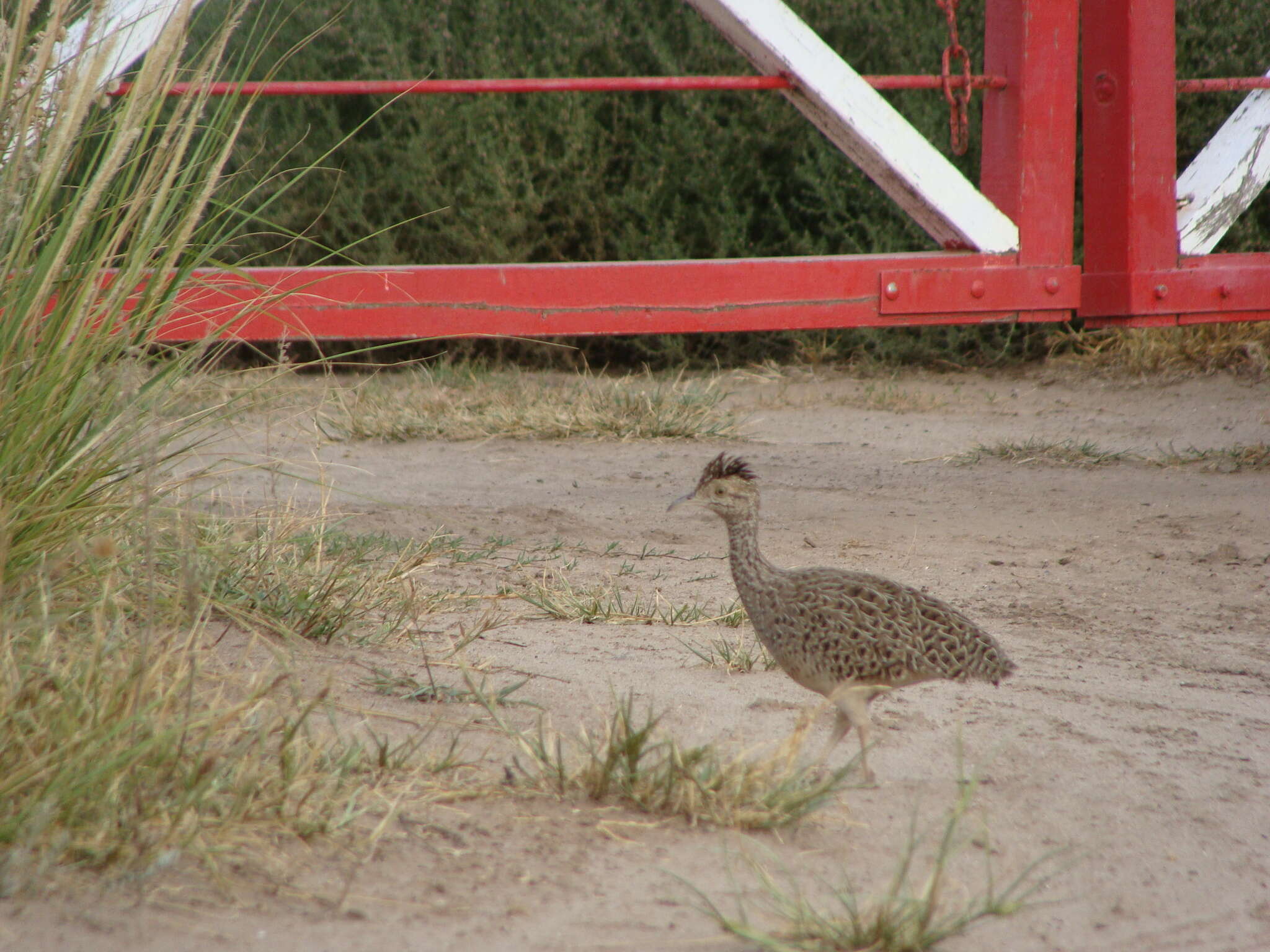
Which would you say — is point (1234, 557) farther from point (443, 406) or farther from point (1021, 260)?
point (443, 406)

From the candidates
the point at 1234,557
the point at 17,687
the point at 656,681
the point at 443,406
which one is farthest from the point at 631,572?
the point at 443,406

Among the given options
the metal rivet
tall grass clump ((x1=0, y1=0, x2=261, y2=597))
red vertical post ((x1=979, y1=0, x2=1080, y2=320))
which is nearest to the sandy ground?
tall grass clump ((x1=0, y1=0, x2=261, y2=597))

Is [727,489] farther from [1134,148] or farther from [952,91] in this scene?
[1134,148]

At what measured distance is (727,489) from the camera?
3826 millimetres

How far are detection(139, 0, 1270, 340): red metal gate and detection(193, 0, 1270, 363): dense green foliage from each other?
4.72 m

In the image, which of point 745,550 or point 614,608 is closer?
point 745,550

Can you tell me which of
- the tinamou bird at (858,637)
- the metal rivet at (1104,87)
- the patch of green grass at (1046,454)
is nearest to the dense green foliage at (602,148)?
the patch of green grass at (1046,454)

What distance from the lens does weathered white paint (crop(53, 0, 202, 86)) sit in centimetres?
341

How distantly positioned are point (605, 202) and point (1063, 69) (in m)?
5.90

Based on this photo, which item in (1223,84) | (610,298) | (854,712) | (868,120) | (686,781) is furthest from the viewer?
(1223,84)

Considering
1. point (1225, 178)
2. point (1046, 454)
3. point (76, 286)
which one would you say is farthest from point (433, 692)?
point (1046, 454)

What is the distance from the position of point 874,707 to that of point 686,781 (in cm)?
131

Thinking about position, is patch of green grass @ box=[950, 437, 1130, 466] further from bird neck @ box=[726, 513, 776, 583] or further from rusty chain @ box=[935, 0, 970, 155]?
bird neck @ box=[726, 513, 776, 583]

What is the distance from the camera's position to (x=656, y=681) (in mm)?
3619
